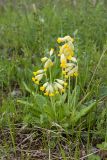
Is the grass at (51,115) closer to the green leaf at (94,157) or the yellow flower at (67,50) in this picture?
the green leaf at (94,157)

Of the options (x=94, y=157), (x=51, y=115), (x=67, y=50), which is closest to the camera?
(x=94, y=157)

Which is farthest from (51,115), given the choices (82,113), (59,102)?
(82,113)

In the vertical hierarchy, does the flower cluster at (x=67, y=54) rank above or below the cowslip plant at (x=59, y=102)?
above

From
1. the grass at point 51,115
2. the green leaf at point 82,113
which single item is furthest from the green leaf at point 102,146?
the green leaf at point 82,113

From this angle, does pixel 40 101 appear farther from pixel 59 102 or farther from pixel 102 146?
pixel 102 146

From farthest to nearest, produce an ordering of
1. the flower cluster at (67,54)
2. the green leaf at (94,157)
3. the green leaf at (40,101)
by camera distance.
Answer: the green leaf at (40,101)
the flower cluster at (67,54)
the green leaf at (94,157)

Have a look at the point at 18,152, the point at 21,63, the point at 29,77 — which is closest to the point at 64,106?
the point at 18,152

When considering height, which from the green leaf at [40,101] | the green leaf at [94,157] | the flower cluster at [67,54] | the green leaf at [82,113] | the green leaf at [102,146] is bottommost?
the green leaf at [94,157]

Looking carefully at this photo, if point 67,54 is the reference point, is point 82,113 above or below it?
below

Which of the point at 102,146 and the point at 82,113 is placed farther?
the point at 82,113

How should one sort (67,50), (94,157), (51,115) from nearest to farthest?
1. (94,157)
2. (67,50)
3. (51,115)

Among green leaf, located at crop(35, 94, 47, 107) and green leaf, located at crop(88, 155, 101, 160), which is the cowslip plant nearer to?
green leaf, located at crop(35, 94, 47, 107)

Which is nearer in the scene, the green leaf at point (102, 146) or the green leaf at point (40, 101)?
the green leaf at point (102, 146)

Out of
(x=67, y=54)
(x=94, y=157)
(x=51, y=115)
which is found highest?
(x=67, y=54)
